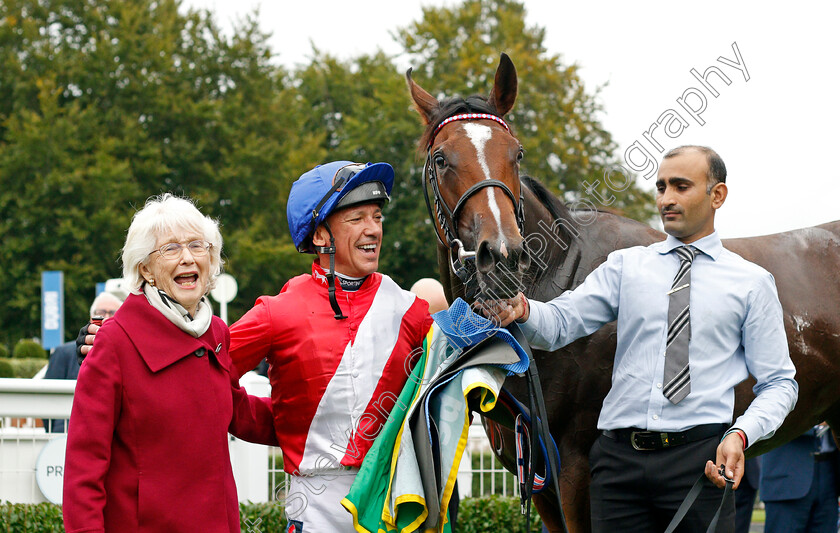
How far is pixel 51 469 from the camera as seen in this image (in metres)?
4.89

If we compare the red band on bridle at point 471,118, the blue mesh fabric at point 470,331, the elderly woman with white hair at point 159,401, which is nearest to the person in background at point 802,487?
the red band on bridle at point 471,118

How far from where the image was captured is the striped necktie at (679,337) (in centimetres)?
274

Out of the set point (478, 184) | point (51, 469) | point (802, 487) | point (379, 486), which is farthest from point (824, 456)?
point (51, 469)

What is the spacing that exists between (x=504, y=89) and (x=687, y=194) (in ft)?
3.99

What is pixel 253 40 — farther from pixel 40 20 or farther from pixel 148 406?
pixel 148 406

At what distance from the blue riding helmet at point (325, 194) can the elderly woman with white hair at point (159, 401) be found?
12.2 inches

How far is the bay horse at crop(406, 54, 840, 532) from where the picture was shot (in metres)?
3.18

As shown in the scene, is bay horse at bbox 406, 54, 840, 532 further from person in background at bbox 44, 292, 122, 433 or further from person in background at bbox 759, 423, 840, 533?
person in background at bbox 44, 292, 122, 433

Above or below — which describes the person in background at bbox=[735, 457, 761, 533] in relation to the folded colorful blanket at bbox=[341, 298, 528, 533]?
below

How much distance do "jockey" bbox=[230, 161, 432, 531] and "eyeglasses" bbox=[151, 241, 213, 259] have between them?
11.8 inches

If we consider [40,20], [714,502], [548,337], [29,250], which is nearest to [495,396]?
[548,337]

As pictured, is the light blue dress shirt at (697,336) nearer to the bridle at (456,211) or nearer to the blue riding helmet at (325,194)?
the bridle at (456,211)

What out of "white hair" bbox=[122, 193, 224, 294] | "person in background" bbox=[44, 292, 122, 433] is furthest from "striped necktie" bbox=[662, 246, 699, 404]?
"person in background" bbox=[44, 292, 122, 433]

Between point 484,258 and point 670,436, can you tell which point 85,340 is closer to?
point 484,258
